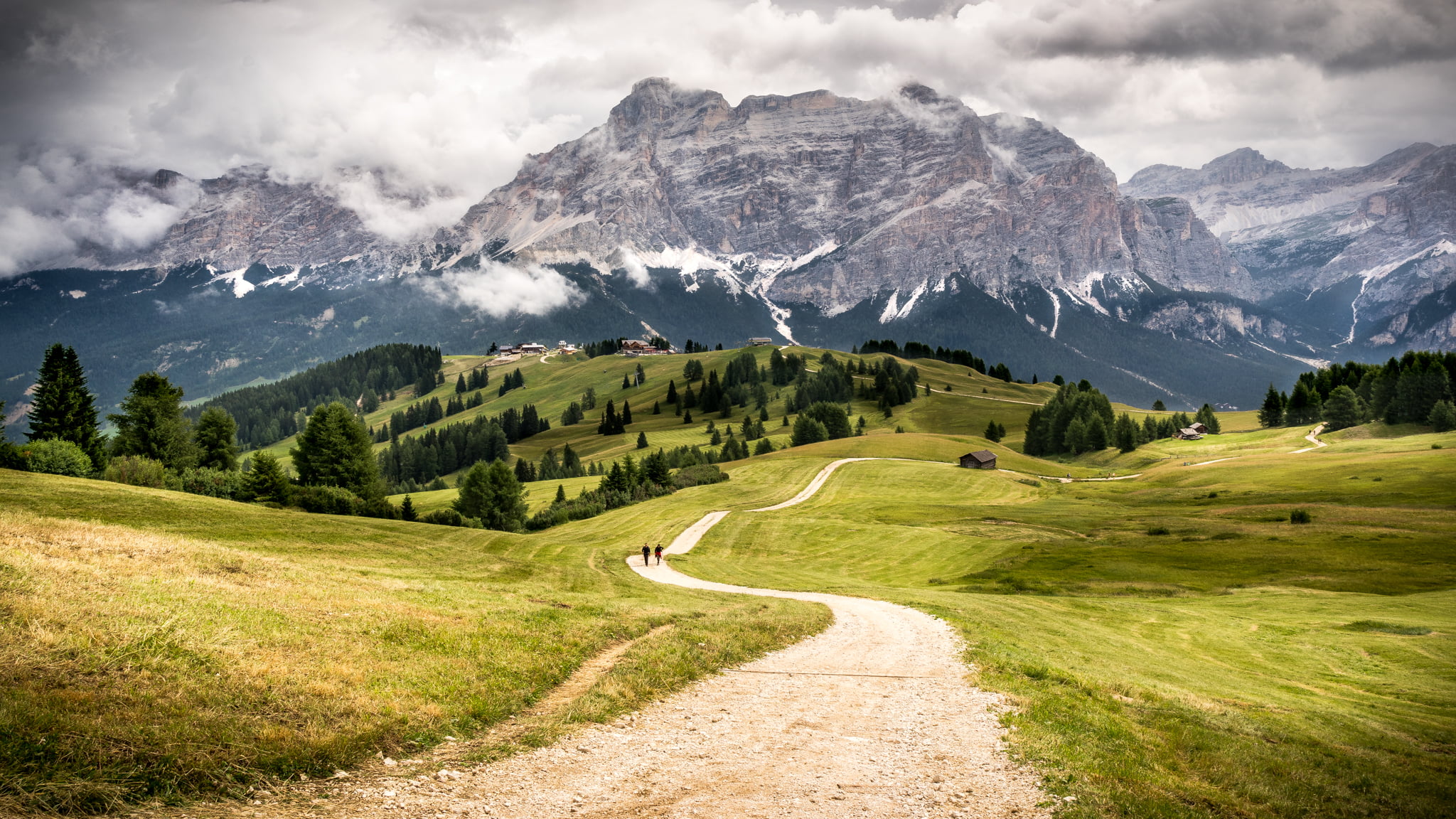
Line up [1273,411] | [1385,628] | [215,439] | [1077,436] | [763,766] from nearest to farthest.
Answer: [763,766], [1385,628], [215,439], [1077,436], [1273,411]

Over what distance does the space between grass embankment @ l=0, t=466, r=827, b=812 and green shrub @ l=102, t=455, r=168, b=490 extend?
31279 millimetres

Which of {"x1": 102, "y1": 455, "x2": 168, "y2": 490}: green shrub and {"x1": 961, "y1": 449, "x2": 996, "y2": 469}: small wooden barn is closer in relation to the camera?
{"x1": 102, "y1": 455, "x2": 168, "y2": 490}: green shrub

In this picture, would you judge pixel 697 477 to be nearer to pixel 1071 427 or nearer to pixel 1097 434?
pixel 1071 427

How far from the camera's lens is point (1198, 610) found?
4609 cm

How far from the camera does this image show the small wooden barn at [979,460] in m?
144

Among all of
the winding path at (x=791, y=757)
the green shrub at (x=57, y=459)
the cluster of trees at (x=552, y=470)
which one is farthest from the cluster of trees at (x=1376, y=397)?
the green shrub at (x=57, y=459)

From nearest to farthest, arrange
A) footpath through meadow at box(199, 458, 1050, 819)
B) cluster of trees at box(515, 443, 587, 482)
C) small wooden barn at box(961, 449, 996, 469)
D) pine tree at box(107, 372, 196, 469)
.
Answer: footpath through meadow at box(199, 458, 1050, 819)
pine tree at box(107, 372, 196, 469)
small wooden barn at box(961, 449, 996, 469)
cluster of trees at box(515, 443, 587, 482)

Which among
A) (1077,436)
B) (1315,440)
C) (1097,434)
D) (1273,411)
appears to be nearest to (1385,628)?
(1315,440)

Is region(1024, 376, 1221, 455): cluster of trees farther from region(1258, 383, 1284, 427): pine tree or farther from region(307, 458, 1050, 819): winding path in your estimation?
region(307, 458, 1050, 819): winding path

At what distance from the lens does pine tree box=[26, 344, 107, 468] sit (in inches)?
2771

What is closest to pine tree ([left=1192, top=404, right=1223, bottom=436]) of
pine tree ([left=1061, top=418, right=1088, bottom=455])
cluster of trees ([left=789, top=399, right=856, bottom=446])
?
pine tree ([left=1061, top=418, right=1088, bottom=455])

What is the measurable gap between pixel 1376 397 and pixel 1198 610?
148m

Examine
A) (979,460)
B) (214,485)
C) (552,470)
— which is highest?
(214,485)

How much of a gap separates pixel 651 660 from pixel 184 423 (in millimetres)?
83523
